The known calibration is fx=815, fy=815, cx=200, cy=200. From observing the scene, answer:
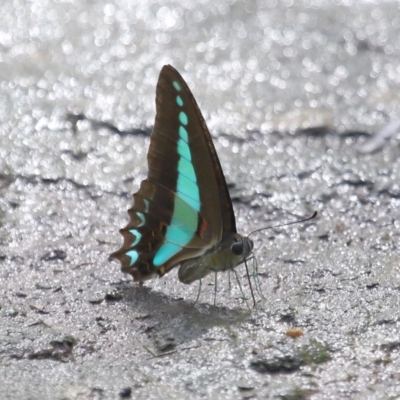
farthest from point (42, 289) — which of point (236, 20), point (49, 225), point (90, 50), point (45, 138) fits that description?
point (236, 20)

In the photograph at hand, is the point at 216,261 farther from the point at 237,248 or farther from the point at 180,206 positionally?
the point at 180,206

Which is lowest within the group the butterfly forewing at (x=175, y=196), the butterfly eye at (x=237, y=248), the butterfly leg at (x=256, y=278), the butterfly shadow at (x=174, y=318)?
the butterfly shadow at (x=174, y=318)

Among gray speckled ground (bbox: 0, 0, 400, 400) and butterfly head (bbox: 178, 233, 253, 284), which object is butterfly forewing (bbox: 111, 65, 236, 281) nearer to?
butterfly head (bbox: 178, 233, 253, 284)

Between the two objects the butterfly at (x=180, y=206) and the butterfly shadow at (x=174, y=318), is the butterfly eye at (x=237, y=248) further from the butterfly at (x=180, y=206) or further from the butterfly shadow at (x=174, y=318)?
the butterfly shadow at (x=174, y=318)

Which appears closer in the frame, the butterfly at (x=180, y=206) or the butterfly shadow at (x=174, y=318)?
the butterfly shadow at (x=174, y=318)

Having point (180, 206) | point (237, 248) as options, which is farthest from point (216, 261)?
point (180, 206)

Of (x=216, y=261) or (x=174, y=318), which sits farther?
(x=216, y=261)

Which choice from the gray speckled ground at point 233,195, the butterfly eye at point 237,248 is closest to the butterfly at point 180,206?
the butterfly eye at point 237,248
